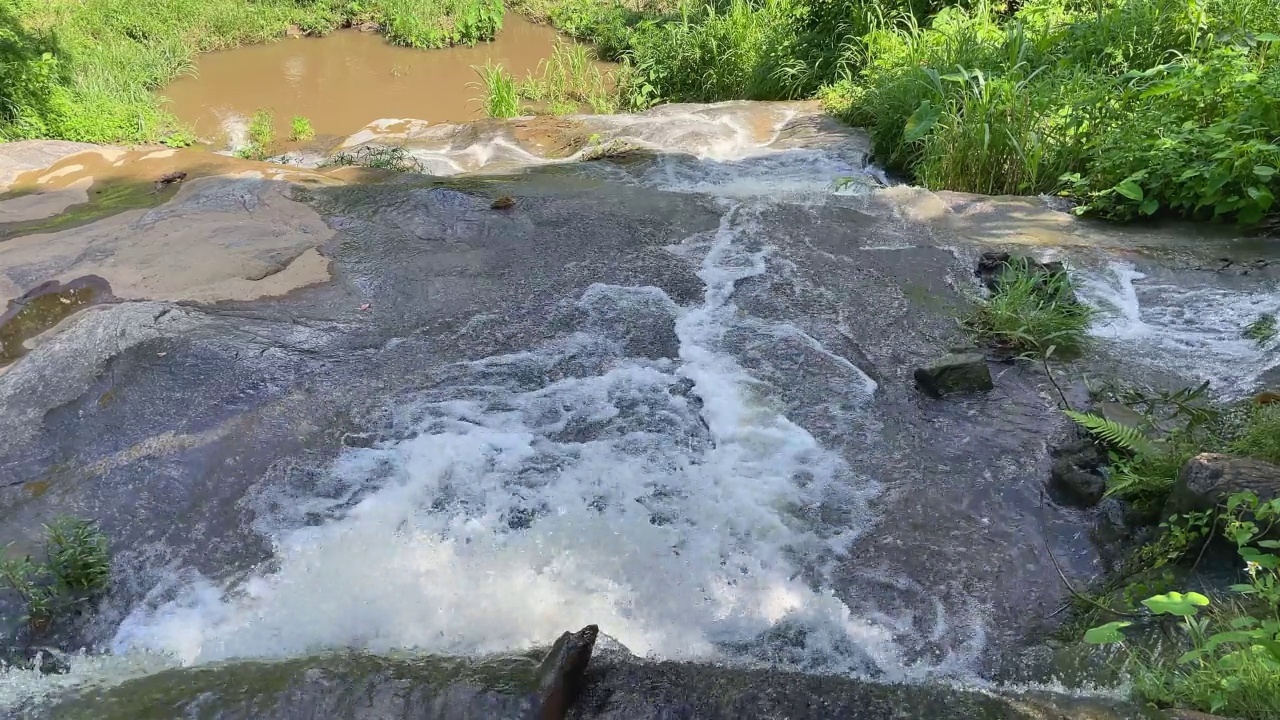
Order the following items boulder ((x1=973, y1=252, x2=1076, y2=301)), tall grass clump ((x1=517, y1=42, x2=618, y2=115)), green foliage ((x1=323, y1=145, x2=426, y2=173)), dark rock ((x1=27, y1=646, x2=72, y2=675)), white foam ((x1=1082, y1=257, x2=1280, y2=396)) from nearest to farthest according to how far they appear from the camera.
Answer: dark rock ((x1=27, y1=646, x2=72, y2=675)) → white foam ((x1=1082, y1=257, x2=1280, y2=396)) → boulder ((x1=973, y1=252, x2=1076, y2=301)) → green foliage ((x1=323, y1=145, x2=426, y2=173)) → tall grass clump ((x1=517, y1=42, x2=618, y2=115))

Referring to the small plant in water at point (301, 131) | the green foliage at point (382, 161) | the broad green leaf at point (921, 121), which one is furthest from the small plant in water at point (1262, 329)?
the small plant in water at point (301, 131)

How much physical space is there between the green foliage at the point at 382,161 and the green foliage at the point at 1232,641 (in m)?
6.53

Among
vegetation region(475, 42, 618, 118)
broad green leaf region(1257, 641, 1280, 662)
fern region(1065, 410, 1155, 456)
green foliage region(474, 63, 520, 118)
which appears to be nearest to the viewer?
broad green leaf region(1257, 641, 1280, 662)

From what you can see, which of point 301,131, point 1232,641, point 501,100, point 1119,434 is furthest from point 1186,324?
point 301,131

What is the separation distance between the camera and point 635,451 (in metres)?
3.65

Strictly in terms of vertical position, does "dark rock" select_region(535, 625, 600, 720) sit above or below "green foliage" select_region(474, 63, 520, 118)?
below

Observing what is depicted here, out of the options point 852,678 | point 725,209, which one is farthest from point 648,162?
point 852,678

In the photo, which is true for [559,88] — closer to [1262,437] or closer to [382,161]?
[382,161]

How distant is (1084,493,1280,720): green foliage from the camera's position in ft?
6.19

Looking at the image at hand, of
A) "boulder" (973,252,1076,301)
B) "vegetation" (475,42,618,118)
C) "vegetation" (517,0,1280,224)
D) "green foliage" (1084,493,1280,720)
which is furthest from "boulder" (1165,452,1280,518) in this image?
"vegetation" (475,42,618,118)

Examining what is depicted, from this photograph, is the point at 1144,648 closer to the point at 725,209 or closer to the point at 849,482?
the point at 849,482

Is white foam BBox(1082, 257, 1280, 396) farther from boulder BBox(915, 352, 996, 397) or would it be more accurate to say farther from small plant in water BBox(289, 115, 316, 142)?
small plant in water BBox(289, 115, 316, 142)

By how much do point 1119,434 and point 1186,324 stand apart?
154 cm

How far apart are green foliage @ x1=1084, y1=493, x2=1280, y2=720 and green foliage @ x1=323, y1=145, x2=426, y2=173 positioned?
6.53 meters
